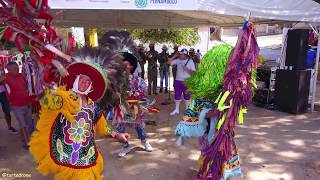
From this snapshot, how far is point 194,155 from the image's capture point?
567cm

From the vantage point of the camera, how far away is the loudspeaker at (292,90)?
28.2ft

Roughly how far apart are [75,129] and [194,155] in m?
2.62

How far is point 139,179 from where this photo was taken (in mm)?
4797

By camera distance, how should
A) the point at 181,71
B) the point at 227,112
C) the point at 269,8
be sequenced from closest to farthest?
the point at 227,112 < the point at 269,8 < the point at 181,71

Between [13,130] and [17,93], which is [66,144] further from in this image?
[13,130]

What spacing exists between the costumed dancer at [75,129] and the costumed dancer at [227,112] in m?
1.24

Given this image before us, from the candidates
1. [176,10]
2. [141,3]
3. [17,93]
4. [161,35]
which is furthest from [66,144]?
[161,35]

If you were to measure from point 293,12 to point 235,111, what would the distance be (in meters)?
4.08

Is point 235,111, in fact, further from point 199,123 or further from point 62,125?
point 62,125

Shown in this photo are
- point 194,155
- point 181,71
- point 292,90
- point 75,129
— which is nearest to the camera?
point 75,129

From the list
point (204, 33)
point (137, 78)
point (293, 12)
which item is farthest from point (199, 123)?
point (204, 33)

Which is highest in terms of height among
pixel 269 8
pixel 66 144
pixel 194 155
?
pixel 269 8

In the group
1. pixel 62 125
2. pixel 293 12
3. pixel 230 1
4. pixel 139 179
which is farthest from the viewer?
pixel 293 12

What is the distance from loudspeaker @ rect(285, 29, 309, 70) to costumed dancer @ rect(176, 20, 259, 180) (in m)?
5.04
